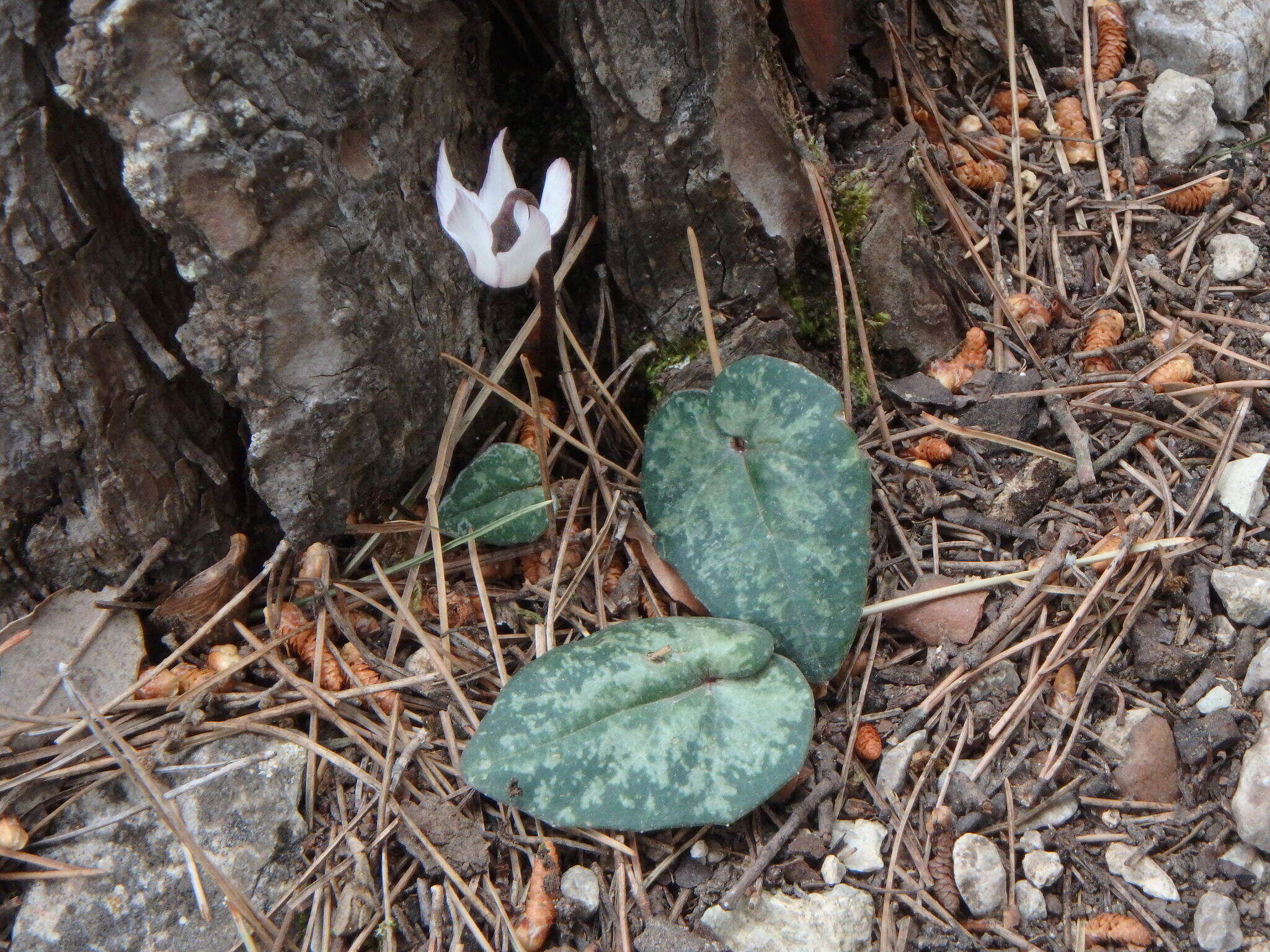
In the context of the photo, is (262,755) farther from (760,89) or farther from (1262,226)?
(1262,226)

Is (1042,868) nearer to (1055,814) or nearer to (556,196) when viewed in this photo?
(1055,814)

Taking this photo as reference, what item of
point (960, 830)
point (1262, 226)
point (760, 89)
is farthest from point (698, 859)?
point (1262, 226)

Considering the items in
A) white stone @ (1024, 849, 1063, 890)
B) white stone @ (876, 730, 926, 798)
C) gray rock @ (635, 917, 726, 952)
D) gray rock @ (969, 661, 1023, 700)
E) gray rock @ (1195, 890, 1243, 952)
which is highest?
gray rock @ (635, 917, 726, 952)

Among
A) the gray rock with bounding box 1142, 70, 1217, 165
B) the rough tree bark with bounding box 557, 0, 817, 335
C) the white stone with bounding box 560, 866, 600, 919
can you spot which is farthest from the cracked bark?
the gray rock with bounding box 1142, 70, 1217, 165

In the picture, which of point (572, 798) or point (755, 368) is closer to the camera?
point (572, 798)

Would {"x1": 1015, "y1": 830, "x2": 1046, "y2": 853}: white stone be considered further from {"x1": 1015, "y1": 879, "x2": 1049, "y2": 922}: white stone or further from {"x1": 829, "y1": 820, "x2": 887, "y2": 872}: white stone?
{"x1": 829, "y1": 820, "x2": 887, "y2": 872}: white stone

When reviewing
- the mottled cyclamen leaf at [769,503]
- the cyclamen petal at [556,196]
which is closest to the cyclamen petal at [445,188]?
the cyclamen petal at [556,196]
